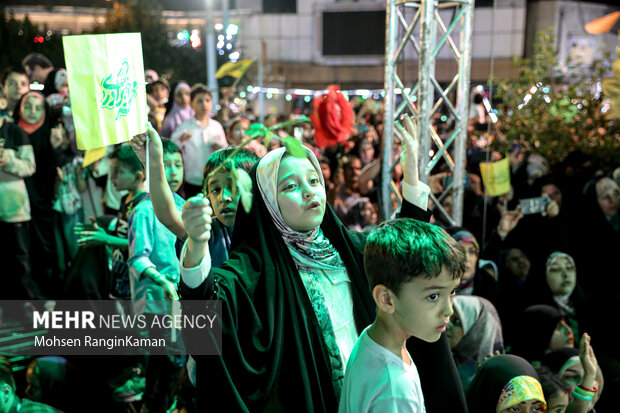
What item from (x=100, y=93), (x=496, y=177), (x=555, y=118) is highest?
(x=100, y=93)

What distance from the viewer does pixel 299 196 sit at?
6.51 ft

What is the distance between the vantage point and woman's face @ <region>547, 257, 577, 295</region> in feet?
14.2

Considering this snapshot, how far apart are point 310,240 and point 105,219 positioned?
2580 mm

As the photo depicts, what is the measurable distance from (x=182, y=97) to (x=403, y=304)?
4482 mm

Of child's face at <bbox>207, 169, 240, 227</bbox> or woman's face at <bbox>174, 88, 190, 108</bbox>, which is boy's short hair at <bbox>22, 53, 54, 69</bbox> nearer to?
woman's face at <bbox>174, 88, 190, 108</bbox>

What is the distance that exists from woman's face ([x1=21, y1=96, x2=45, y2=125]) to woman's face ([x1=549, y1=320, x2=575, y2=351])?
169 inches

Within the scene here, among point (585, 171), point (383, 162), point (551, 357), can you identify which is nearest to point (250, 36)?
point (585, 171)

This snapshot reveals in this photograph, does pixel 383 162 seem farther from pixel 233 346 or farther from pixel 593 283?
pixel 233 346

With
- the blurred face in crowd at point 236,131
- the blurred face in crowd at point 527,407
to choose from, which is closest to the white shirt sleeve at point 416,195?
the blurred face in crowd at point 527,407

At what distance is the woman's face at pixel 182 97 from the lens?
571 centimetres

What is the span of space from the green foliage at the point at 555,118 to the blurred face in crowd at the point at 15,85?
470 cm

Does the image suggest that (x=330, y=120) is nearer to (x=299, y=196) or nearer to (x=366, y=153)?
(x=299, y=196)

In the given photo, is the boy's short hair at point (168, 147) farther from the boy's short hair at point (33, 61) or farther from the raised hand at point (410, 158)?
the boy's short hair at point (33, 61)

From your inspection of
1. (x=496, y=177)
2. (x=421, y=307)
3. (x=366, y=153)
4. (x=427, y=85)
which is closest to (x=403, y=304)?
(x=421, y=307)
